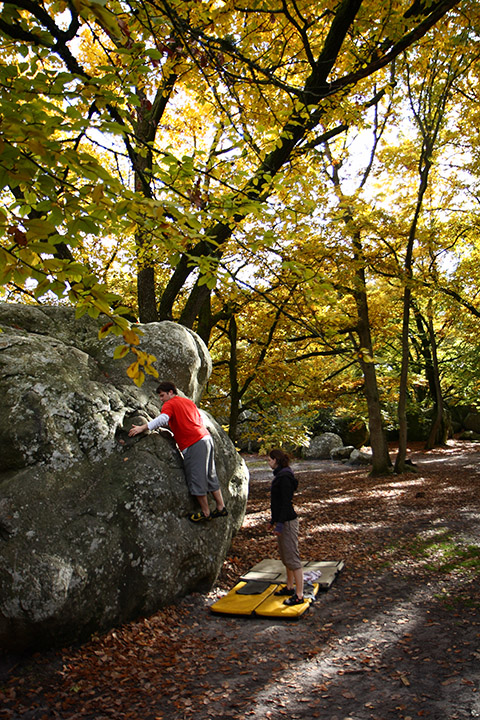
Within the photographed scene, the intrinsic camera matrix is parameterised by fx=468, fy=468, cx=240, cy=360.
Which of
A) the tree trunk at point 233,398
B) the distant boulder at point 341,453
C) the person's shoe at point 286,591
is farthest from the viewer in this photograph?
the distant boulder at point 341,453

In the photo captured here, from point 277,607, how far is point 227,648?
3.15 feet

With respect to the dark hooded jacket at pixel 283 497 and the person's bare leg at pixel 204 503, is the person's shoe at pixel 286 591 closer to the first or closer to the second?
the dark hooded jacket at pixel 283 497

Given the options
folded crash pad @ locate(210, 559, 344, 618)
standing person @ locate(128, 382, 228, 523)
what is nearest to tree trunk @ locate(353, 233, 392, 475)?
folded crash pad @ locate(210, 559, 344, 618)

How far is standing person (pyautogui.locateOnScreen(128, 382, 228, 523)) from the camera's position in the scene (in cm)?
595

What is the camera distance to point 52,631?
14.2ft

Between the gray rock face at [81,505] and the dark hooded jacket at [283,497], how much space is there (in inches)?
36.9

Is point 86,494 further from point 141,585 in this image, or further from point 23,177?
point 23,177

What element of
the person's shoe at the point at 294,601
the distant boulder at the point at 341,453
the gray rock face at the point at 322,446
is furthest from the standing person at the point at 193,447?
the gray rock face at the point at 322,446

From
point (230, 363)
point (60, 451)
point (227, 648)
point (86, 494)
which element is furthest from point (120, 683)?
point (230, 363)

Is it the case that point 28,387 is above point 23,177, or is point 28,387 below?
below

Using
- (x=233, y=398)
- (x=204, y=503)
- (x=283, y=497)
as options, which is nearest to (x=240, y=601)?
(x=204, y=503)

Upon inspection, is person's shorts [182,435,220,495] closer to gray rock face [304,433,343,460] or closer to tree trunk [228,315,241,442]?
tree trunk [228,315,241,442]

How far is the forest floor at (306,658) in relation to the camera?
3611 mm

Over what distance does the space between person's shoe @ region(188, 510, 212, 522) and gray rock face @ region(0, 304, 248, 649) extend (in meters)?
0.09
